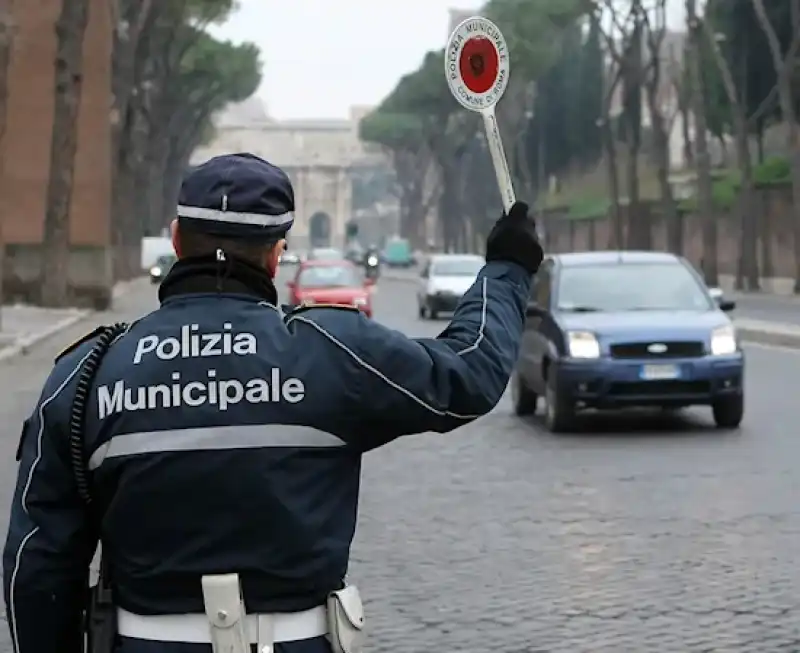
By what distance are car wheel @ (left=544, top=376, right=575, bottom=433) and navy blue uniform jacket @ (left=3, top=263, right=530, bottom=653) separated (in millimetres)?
12381

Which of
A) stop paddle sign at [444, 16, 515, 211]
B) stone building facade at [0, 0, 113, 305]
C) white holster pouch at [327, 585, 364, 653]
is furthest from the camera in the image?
stone building facade at [0, 0, 113, 305]

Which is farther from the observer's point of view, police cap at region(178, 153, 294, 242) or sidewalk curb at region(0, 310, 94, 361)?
sidewalk curb at region(0, 310, 94, 361)

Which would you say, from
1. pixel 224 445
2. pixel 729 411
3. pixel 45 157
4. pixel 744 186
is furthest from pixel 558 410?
pixel 744 186

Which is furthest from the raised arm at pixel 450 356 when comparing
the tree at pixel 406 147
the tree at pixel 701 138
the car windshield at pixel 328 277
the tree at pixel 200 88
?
the tree at pixel 406 147

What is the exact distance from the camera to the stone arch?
541 ft

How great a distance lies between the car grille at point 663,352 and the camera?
1537cm

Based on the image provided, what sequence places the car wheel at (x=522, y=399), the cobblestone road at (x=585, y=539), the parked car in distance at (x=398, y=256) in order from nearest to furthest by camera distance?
the cobblestone road at (x=585, y=539)
the car wheel at (x=522, y=399)
the parked car in distance at (x=398, y=256)

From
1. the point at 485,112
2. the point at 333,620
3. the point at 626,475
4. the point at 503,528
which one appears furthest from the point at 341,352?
the point at 626,475

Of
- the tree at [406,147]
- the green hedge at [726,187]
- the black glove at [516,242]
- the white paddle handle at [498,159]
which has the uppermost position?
the tree at [406,147]

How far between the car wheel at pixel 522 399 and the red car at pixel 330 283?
16320mm

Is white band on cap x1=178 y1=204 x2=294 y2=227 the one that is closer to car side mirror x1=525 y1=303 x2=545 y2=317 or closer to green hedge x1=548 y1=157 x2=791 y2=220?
car side mirror x1=525 y1=303 x2=545 y2=317

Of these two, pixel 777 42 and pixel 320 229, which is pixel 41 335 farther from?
pixel 320 229

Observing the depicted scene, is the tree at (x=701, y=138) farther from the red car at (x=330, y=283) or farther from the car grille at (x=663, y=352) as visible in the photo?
the car grille at (x=663, y=352)

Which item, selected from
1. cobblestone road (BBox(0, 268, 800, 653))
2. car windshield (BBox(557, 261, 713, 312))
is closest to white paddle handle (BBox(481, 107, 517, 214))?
cobblestone road (BBox(0, 268, 800, 653))
